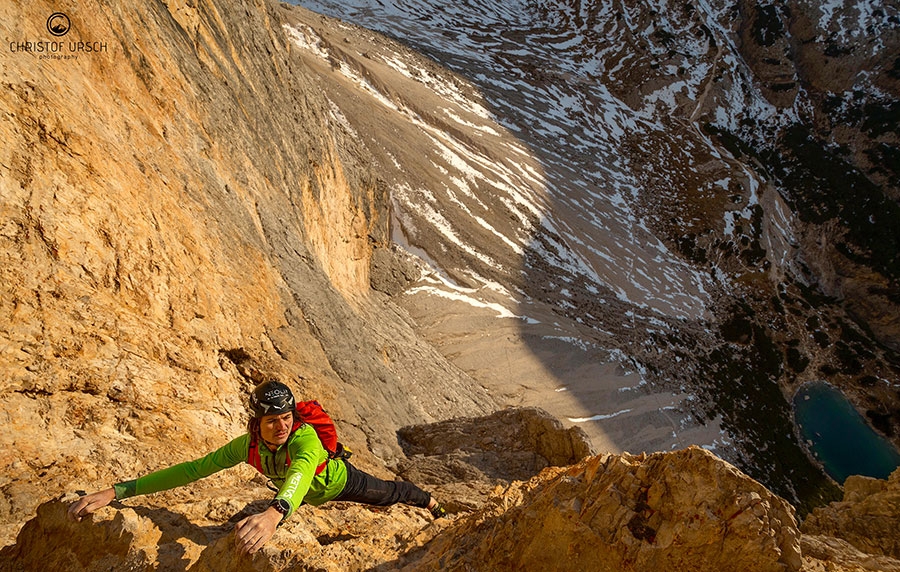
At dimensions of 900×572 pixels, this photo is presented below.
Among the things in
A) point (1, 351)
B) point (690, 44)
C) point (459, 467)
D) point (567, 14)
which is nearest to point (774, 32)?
point (690, 44)

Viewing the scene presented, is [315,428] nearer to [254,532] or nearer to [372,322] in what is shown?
[254,532]

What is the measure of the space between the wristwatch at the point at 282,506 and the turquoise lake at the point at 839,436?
44537mm

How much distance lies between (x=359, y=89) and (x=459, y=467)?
35.9m

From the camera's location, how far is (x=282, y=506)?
3688 mm

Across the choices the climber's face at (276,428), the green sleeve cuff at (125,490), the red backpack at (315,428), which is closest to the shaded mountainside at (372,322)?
the green sleeve cuff at (125,490)

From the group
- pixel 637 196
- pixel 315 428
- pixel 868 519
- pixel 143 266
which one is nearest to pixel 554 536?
pixel 315 428

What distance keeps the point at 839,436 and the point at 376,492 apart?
47262 mm

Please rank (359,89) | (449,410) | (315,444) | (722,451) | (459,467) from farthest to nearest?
(359,89) < (722,451) < (449,410) < (459,467) < (315,444)

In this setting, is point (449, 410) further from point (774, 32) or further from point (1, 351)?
point (774, 32)

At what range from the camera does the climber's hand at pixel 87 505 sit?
12.4 feet

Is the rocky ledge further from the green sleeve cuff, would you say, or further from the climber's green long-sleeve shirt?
the climber's green long-sleeve shirt

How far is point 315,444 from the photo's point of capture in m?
4.29

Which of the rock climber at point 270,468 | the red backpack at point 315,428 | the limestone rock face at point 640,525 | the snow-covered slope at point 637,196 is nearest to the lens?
the limestone rock face at point 640,525

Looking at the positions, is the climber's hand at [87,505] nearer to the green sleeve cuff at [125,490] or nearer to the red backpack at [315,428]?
the green sleeve cuff at [125,490]
